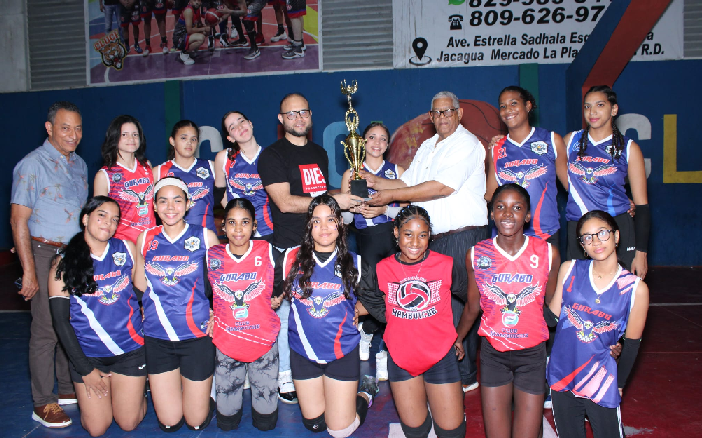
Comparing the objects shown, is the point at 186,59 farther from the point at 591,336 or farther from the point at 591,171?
the point at 591,336

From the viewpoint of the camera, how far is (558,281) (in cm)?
288

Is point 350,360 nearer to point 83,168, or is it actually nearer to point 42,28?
point 83,168

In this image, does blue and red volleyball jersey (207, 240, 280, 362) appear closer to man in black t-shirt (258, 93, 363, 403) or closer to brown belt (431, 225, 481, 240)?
man in black t-shirt (258, 93, 363, 403)

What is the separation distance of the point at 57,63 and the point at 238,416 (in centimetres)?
881

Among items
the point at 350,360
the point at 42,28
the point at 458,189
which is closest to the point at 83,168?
the point at 350,360

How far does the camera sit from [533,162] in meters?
3.68

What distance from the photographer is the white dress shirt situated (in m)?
3.62

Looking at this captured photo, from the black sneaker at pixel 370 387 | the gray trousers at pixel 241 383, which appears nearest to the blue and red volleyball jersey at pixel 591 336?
the black sneaker at pixel 370 387

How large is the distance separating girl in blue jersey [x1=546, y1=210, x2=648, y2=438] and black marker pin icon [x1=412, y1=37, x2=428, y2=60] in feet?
21.5

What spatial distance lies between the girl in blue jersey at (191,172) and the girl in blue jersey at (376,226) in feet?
4.09

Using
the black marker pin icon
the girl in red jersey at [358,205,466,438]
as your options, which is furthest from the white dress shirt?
the black marker pin icon

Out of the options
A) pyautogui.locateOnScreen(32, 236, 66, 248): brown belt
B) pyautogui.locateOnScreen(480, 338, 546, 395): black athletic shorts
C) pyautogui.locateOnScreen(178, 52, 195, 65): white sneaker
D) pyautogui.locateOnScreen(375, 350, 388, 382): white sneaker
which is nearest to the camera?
pyautogui.locateOnScreen(480, 338, 546, 395): black athletic shorts

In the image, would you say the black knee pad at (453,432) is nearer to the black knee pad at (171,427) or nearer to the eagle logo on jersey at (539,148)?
the black knee pad at (171,427)

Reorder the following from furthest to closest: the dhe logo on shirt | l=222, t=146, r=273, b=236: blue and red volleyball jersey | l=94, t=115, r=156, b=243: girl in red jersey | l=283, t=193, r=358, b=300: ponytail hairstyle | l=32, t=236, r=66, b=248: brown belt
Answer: l=222, t=146, r=273, b=236: blue and red volleyball jersey
l=94, t=115, r=156, b=243: girl in red jersey
the dhe logo on shirt
l=32, t=236, r=66, b=248: brown belt
l=283, t=193, r=358, b=300: ponytail hairstyle
